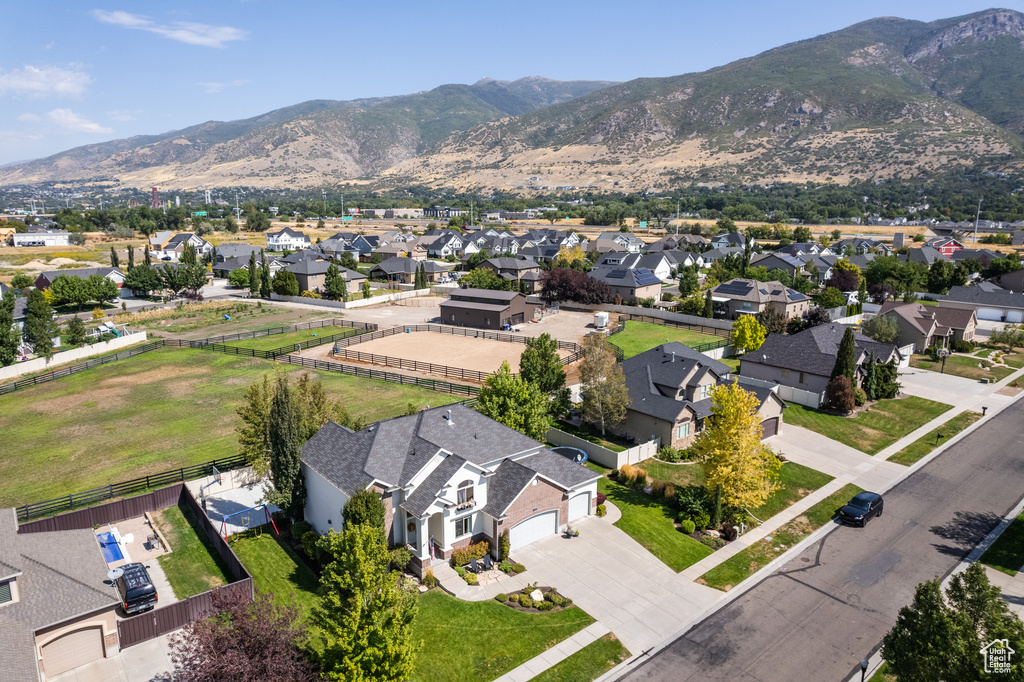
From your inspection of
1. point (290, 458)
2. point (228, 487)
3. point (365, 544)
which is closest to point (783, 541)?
point (365, 544)

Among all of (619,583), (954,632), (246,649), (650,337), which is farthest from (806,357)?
(246,649)

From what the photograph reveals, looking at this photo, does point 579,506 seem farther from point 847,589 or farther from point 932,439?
point 932,439

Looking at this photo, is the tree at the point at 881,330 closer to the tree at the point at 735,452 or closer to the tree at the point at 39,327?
the tree at the point at 735,452

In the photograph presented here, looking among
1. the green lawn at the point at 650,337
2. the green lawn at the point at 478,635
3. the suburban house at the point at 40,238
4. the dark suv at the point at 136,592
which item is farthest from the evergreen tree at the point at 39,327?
the suburban house at the point at 40,238

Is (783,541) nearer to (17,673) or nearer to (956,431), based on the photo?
(956,431)

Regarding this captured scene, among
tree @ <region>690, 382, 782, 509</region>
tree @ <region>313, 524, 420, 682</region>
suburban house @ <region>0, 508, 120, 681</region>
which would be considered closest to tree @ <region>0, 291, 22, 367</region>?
suburban house @ <region>0, 508, 120, 681</region>

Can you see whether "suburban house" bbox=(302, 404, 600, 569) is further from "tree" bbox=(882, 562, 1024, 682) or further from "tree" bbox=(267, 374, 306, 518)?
"tree" bbox=(882, 562, 1024, 682)
